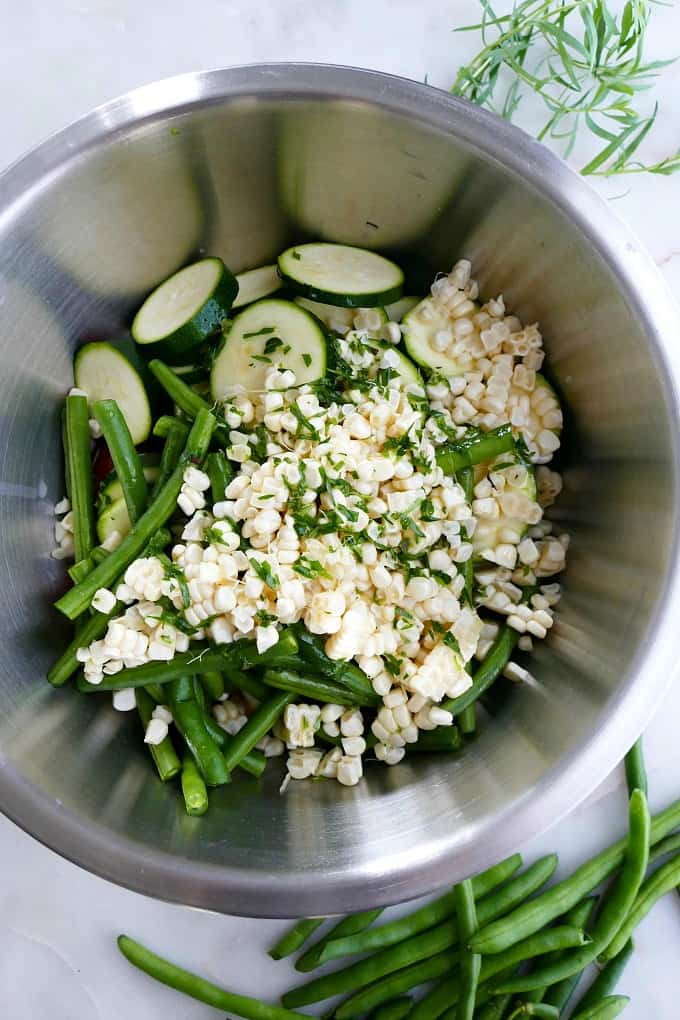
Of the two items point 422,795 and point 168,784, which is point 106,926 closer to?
point 168,784

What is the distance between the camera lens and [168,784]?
5.78 ft

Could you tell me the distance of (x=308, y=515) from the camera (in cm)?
166

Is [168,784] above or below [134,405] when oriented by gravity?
below

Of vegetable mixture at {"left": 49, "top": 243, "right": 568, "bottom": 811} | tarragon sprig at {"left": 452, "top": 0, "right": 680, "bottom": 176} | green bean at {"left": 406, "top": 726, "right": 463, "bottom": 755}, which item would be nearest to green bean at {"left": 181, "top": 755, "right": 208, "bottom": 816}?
vegetable mixture at {"left": 49, "top": 243, "right": 568, "bottom": 811}

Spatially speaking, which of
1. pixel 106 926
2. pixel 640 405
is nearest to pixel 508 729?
pixel 640 405

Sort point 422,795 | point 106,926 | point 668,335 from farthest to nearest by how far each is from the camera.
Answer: point 106,926
point 422,795
point 668,335

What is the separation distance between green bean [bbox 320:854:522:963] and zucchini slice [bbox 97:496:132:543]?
1.00 m

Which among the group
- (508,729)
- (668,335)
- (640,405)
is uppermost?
(668,335)

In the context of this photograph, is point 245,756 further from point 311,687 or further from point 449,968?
point 449,968

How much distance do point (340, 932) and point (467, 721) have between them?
1.90ft

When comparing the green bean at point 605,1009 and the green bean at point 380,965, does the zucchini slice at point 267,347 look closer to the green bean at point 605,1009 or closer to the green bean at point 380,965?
the green bean at point 380,965

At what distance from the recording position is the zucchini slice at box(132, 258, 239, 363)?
1.84 m

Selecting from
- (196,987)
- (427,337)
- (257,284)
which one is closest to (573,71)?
(427,337)

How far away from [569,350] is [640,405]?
0.24 metres
